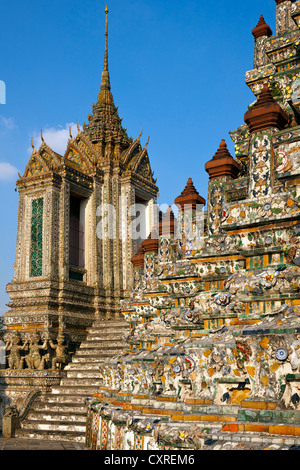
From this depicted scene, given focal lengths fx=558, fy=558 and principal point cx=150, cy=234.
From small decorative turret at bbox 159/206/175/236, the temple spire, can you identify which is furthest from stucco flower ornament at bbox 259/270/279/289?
the temple spire

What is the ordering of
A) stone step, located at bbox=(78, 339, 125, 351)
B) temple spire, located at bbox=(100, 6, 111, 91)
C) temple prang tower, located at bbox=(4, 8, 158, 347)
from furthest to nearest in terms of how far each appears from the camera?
temple spire, located at bbox=(100, 6, 111, 91) < temple prang tower, located at bbox=(4, 8, 158, 347) < stone step, located at bbox=(78, 339, 125, 351)

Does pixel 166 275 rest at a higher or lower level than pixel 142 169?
lower

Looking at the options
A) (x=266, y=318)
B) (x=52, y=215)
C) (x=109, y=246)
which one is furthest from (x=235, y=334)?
(x=109, y=246)

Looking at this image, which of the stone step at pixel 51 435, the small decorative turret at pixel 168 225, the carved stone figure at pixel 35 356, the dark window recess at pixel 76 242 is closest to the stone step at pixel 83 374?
the carved stone figure at pixel 35 356

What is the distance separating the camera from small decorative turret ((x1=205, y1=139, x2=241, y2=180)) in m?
8.33

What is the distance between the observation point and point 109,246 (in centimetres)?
2167

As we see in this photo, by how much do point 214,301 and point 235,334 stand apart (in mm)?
1853

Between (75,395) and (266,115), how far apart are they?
1152cm

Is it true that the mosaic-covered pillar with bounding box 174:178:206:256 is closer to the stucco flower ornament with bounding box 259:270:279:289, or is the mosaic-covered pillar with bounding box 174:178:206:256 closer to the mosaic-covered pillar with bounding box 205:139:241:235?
the mosaic-covered pillar with bounding box 205:139:241:235

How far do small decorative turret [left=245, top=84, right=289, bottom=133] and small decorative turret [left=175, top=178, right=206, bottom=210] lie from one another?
4.42 meters

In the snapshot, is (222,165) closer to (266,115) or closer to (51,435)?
(266,115)

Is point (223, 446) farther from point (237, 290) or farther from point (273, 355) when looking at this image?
point (237, 290)

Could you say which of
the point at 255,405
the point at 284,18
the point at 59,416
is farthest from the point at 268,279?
the point at 59,416

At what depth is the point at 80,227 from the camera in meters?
21.9
